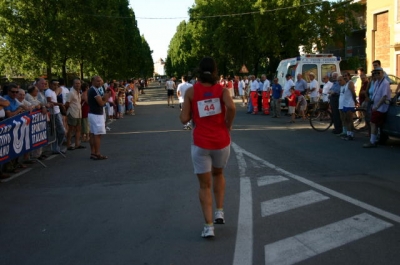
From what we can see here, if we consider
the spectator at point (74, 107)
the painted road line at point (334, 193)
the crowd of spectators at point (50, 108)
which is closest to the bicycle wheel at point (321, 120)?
the painted road line at point (334, 193)

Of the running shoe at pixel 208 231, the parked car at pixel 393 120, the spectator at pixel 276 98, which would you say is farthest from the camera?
the spectator at pixel 276 98

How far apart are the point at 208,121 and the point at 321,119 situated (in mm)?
11623

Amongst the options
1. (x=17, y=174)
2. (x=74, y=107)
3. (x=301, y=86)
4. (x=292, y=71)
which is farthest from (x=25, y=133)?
(x=292, y=71)

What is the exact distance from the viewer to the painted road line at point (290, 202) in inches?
250

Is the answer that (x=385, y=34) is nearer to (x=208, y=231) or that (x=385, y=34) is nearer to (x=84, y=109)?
(x=84, y=109)

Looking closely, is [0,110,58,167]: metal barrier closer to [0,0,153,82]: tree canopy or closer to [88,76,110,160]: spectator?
[88,76,110,160]: spectator

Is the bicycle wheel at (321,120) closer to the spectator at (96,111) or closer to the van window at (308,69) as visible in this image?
the van window at (308,69)

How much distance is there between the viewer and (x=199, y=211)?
251 inches

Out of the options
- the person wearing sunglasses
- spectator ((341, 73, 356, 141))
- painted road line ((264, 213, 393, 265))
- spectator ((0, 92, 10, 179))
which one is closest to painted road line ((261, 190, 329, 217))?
painted road line ((264, 213, 393, 265))

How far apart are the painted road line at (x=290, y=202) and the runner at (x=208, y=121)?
3.88 feet

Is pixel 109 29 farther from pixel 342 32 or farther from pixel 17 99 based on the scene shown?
pixel 17 99

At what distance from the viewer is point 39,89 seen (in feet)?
41.0

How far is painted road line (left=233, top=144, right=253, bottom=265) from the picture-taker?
15.3 ft

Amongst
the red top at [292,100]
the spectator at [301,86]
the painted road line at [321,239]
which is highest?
the spectator at [301,86]
